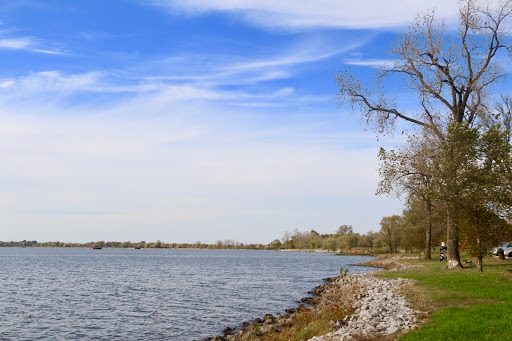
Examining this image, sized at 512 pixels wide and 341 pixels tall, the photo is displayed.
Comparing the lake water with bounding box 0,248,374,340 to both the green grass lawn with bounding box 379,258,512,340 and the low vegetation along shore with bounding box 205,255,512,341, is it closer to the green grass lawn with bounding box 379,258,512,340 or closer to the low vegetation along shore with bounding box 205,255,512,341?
the low vegetation along shore with bounding box 205,255,512,341

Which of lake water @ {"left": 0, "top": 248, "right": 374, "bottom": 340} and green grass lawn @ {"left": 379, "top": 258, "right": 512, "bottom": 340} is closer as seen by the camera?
green grass lawn @ {"left": 379, "top": 258, "right": 512, "bottom": 340}

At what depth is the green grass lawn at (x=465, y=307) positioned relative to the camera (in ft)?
36.6

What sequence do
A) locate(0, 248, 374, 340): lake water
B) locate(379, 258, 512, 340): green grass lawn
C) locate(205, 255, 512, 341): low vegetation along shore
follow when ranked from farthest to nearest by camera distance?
1. locate(0, 248, 374, 340): lake water
2. locate(205, 255, 512, 341): low vegetation along shore
3. locate(379, 258, 512, 340): green grass lawn

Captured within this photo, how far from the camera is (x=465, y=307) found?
14.4 m

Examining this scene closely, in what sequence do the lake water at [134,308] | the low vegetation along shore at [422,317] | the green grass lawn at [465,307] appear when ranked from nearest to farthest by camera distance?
the green grass lawn at [465,307] < the low vegetation along shore at [422,317] < the lake water at [134,308]

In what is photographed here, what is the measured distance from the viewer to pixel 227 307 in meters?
29.6

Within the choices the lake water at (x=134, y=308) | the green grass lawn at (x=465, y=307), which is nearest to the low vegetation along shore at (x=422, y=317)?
the green grass lawn at (x=465, y=307)

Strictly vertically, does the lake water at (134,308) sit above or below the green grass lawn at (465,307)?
below

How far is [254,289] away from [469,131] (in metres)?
25.1

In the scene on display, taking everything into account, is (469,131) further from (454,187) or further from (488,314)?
(488,314)

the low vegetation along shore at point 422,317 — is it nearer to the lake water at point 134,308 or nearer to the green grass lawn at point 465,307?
the green grass lawn at point 465,307

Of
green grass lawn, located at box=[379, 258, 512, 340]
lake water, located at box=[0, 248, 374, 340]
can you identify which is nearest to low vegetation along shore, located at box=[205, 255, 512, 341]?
green grass lawn, located at box=[379, 258, 512, 340]

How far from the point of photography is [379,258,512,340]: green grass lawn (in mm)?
11141

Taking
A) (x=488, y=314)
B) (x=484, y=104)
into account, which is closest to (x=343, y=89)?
(x=484, y=104)
